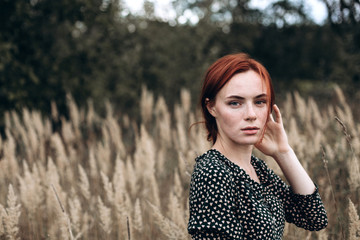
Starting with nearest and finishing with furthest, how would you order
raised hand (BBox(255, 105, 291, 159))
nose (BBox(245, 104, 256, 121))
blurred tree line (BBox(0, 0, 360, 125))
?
nose (BBox(245, 104, 256, 121)), raised hand (BBox(255, 105, 291, 159)), blurred tree line (BBox(0, 0, 360, 125))

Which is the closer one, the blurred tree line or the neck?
the neck

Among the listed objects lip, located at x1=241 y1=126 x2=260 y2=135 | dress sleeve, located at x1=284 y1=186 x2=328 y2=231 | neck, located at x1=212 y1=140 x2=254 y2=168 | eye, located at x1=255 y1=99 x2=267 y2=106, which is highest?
eye, located at x1=255 y1=99 x2=267 y2=106

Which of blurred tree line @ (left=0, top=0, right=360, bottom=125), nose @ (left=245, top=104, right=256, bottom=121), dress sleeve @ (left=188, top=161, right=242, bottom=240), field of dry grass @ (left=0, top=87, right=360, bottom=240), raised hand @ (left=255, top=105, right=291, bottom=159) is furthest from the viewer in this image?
blurred tree line @ (left=0, top=0, right=360, bottom=125)

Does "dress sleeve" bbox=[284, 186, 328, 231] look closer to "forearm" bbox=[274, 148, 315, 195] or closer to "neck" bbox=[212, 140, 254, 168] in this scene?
"forearm" bbox=[274, 148, 315, 195]

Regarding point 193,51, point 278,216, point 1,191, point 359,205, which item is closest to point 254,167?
point 278,216

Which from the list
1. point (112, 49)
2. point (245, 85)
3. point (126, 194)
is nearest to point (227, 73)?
point (245, 85)

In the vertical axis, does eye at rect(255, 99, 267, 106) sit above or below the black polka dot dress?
above

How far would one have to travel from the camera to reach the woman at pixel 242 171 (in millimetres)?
1271

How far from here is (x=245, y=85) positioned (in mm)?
1393

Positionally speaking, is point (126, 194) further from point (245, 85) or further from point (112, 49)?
point (112, 49)

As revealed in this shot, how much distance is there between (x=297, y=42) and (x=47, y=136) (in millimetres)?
10812

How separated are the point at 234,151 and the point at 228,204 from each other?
→ 260mm

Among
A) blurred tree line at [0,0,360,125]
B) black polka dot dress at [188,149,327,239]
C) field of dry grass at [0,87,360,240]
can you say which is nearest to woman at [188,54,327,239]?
black polka dot dress at [188,149,327,239]

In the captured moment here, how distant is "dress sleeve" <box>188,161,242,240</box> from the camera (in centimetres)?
124
